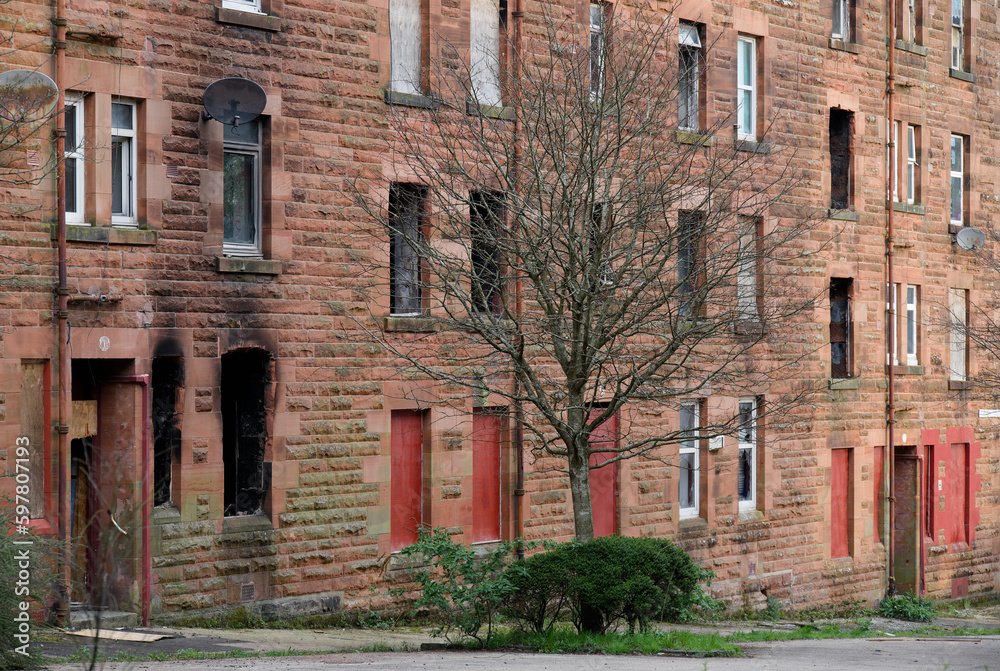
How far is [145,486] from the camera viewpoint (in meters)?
13.8

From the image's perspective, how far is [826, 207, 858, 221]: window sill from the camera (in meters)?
23.0

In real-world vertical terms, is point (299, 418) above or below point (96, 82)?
below

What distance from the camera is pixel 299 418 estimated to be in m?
15.4

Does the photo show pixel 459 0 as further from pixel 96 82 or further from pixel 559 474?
pixel 559 474

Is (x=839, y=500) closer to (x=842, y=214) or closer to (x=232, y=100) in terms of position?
(x=842, y=214)

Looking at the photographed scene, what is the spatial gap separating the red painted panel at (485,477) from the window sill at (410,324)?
1.59 metres

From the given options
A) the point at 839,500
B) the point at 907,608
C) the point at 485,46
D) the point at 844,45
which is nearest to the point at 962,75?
the point at 844,45

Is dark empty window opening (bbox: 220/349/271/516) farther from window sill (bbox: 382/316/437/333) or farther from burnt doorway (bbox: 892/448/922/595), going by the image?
burnt doorway (bbox: 892/448/922/595)

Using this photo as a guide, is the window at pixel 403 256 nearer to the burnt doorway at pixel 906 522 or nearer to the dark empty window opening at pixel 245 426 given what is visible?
the dark empty window opening at pixel 245 426

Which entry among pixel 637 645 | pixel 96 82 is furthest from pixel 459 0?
pixel 637 645

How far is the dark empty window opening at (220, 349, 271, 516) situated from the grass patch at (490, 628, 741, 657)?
4.09 meters

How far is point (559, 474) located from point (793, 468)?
6125mm

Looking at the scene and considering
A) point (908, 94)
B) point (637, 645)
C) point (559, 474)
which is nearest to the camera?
point (637, 645)

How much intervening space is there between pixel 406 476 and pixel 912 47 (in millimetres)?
15236
